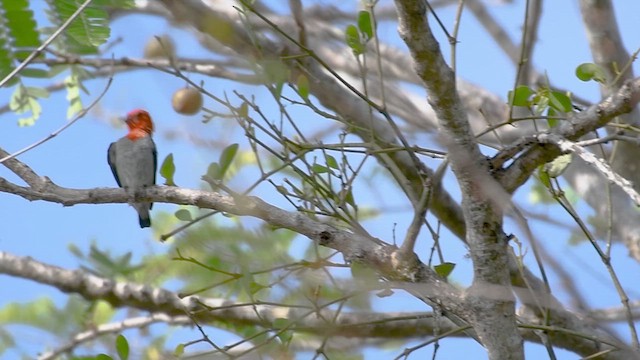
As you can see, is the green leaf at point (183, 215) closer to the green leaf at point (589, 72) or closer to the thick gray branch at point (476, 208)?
the thick gray branch at point (476, 208)

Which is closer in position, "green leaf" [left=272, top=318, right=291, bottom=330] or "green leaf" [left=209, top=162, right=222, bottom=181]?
"green leaf" [left=209, top=162, right=222, bottom=181]

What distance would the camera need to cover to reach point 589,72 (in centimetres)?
203

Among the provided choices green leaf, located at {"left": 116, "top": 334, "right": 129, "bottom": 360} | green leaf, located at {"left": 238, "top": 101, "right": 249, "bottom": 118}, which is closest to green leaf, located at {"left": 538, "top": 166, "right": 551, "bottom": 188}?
green leaf, located at {"left": 238, "top": 101, "right": 249, "bottom": 118}

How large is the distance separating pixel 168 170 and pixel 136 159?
1.02 meters

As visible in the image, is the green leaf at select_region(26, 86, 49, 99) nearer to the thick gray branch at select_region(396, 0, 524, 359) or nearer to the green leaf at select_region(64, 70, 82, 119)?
the green leaf at select_region(64, 70, 82, 119)

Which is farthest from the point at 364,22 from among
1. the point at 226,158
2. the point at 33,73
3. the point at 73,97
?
the point at 73,97

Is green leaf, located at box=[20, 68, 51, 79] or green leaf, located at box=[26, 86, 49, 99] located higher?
green leaf, located at box=[26, 86, 49, 99]

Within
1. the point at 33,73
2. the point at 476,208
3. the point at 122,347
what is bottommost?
the point at 122,347

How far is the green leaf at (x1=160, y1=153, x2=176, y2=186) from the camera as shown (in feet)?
6.79

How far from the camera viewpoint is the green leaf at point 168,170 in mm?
2068

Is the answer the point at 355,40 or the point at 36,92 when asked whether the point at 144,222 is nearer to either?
the point at 36,92

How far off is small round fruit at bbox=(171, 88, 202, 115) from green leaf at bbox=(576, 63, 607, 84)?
126 centimetres

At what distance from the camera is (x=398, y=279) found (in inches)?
71.0

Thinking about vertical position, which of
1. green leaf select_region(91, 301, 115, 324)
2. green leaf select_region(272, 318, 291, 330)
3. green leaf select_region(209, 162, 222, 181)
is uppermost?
green leaf select_region(91, 301, 115, 324)
